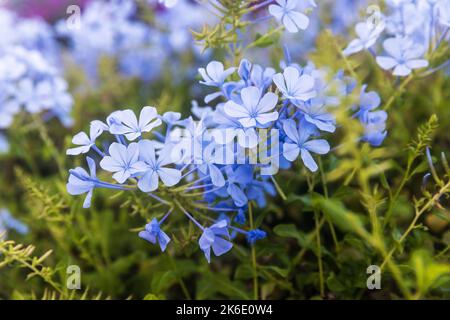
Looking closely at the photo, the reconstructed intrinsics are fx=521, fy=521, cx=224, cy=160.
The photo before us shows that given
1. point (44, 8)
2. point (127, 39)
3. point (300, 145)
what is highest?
point (44, 8)

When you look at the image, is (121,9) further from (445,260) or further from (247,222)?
(445,260)

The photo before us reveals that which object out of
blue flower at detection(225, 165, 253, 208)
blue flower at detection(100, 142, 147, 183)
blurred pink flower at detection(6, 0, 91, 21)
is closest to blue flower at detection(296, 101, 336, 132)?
blue flower at detection(225, 165, 253, 208)

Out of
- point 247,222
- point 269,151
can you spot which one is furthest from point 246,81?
point 247,222

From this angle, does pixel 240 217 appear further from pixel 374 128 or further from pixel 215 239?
pixel 374 128

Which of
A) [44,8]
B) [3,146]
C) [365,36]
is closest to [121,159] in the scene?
[365,36]

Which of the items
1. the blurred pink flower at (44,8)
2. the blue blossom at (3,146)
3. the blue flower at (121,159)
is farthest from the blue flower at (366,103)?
the blurred pink flower at (44,8)

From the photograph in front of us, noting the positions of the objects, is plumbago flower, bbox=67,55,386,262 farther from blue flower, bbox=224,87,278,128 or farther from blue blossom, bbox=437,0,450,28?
blue blossom, bbox=437,0,450,28
